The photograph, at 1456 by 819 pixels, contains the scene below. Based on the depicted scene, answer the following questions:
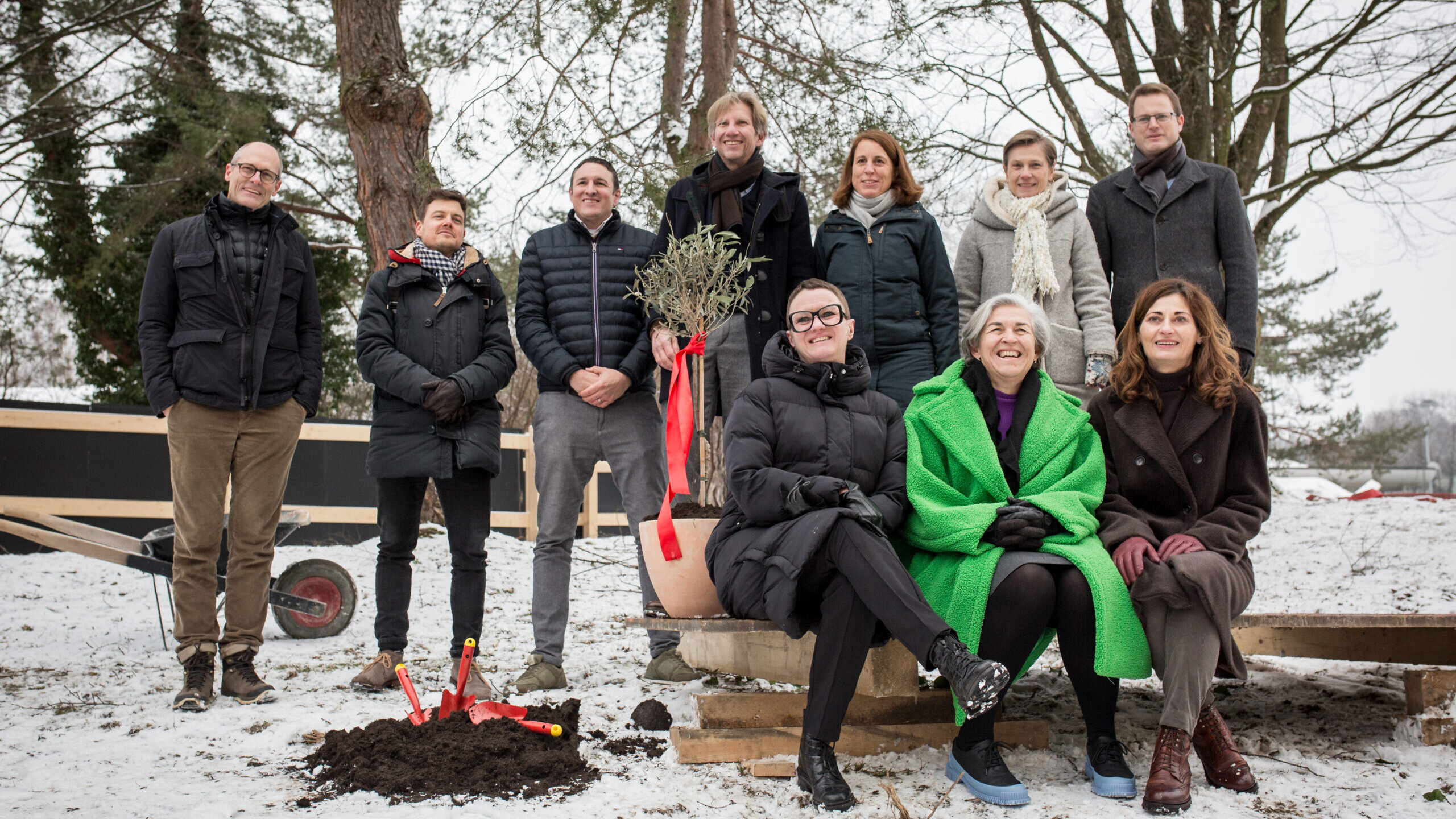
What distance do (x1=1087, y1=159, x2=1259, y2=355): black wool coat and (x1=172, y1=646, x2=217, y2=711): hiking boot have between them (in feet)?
11.7

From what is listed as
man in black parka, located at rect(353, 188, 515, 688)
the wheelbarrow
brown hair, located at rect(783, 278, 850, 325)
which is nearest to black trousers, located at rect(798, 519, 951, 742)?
brown hair, located at rect(783, 278, 850, 325)

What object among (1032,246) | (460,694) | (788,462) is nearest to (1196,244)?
(1032,246)

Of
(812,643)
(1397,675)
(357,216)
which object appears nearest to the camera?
(812,643)

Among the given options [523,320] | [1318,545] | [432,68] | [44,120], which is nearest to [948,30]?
[432,68]

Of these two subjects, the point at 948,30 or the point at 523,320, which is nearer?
the point at 523,320

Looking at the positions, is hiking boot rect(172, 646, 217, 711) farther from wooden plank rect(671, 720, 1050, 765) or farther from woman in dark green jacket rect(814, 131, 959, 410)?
woman in dark green jacket rect(814, 131, 959, 410)

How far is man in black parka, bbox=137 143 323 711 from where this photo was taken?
341 cm

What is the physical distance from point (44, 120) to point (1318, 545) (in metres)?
12.3

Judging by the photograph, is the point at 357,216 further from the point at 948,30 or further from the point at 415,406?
the point at 415,406

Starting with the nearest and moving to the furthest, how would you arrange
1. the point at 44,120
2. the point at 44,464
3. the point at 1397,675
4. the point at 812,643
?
the point at 812,643 < the point at 1397,675 < the point at 44,464 < the point at 44,120

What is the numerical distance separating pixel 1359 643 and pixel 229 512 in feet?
13.2

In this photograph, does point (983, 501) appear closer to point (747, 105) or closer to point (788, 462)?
point (788, 462)

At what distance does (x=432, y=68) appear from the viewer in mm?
6758

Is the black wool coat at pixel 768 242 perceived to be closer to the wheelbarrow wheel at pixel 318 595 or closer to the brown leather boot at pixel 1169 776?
the brown leather boot at pixel 1169 776
